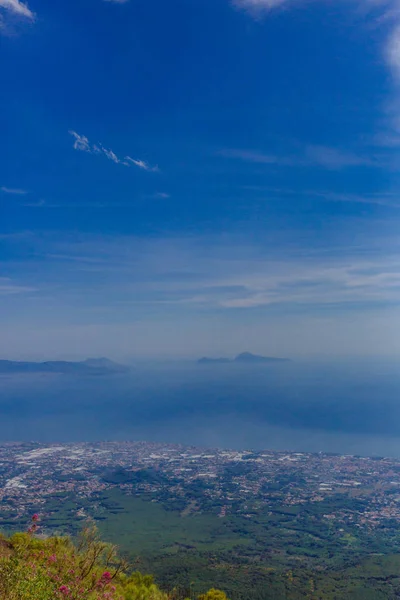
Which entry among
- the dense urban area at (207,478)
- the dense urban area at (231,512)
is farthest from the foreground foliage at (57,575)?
the dense urban area at (207,478)

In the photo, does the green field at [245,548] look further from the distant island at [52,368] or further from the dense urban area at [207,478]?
the distant island at [52,368]

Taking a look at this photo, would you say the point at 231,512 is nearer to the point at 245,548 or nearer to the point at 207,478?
the point at 245,548

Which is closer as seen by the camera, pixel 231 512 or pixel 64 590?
pixel 64 590

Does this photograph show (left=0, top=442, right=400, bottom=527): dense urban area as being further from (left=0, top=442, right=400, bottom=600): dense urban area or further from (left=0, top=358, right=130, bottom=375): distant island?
(left=0, top=358, right=130, bottom=375): distant island

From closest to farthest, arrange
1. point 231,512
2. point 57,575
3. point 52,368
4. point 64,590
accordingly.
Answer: point 64,590
point 57,575
point 231,512
point 52,368

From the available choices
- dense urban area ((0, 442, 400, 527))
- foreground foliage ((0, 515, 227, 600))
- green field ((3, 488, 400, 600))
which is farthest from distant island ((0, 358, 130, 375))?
foreground foliage ((0, 515, 227, 600))

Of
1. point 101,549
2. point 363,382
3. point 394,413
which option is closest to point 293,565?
point 101,549

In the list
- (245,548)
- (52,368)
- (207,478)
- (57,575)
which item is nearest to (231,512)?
(245,548)

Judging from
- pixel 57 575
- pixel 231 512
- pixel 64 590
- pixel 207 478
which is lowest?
pixel 207 478

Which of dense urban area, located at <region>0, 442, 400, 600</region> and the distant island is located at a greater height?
the distant island

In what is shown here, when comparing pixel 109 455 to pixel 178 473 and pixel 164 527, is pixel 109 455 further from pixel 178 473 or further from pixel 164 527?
pixel 164 527

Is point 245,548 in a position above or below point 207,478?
above
